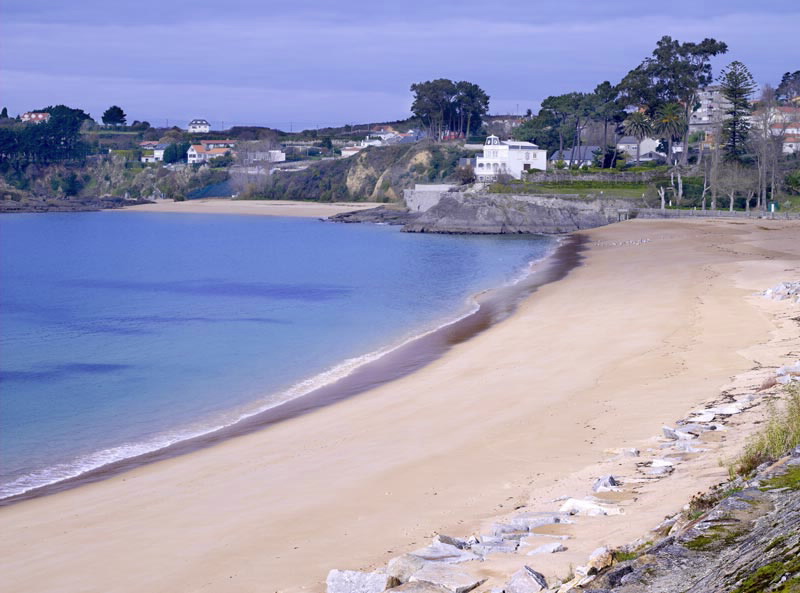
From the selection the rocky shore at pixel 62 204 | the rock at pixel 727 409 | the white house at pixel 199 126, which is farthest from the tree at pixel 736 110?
the white house at pixel 199 126

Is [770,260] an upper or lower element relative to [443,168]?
lower

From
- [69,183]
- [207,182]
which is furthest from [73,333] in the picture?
[69,183]

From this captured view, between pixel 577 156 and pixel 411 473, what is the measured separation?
83307 mm

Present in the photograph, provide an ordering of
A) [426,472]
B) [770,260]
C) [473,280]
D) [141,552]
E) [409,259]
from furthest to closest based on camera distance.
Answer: [409,259], [473,280], [770,260], [426,472], [141,552]

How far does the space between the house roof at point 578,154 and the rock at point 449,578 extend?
85063 millimetres

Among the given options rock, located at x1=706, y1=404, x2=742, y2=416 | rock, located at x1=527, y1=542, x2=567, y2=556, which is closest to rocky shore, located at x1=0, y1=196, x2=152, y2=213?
rock, located at x1=706, y1=404, x2=742, y2=416

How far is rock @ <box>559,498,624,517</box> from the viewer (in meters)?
8.16

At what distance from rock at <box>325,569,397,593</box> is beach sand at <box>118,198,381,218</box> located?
86.1 metres

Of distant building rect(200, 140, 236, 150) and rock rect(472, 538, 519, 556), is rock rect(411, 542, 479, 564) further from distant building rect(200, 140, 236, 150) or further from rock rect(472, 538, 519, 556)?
distant building rect(200, 140, 236, 150)

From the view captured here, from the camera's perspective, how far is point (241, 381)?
778 inches

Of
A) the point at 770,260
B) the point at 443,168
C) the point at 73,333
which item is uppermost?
the point at 443,168

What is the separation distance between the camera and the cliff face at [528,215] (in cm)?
6700

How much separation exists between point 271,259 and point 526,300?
1007 inches

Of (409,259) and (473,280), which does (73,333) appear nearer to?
(473,280)
